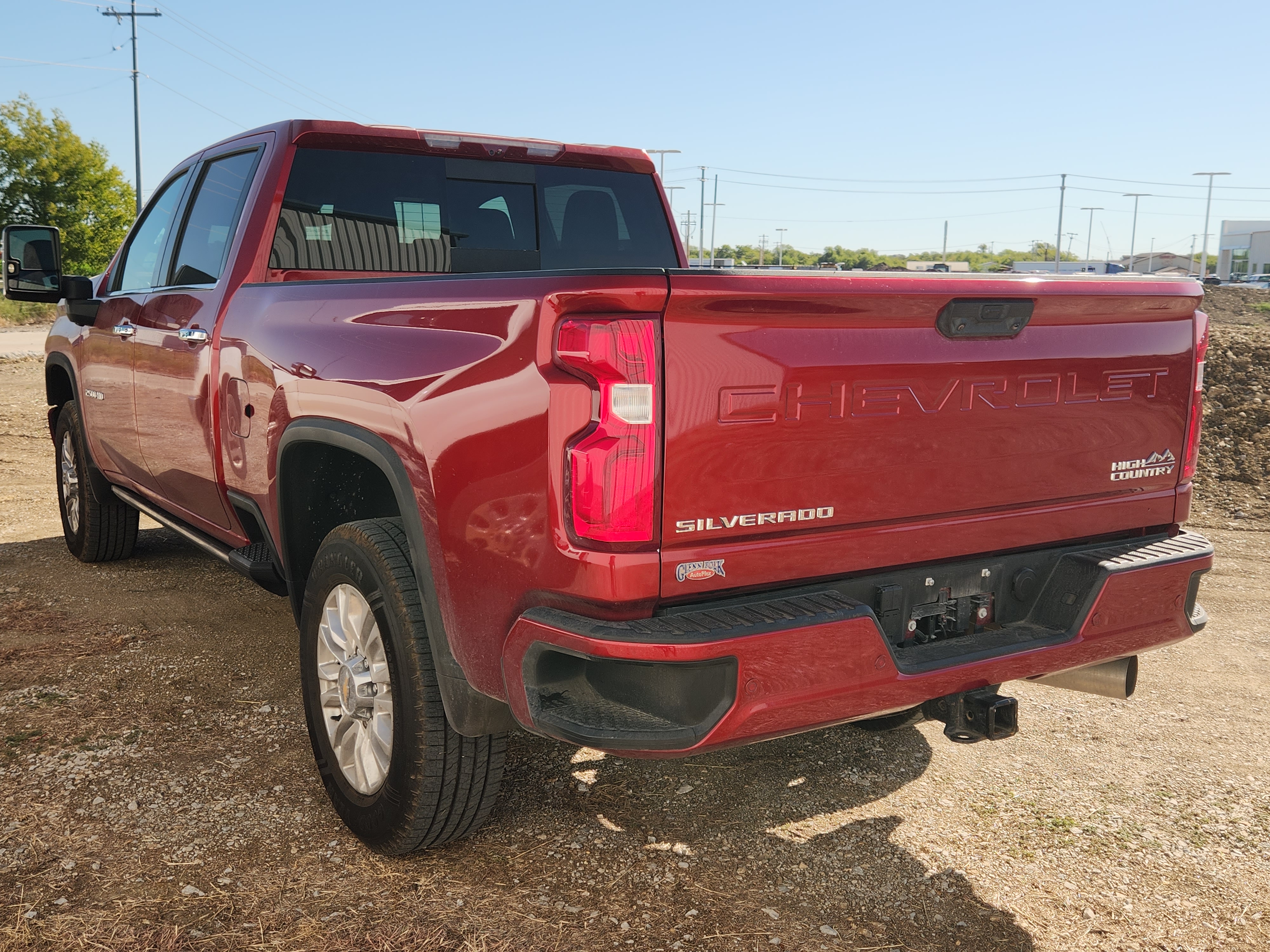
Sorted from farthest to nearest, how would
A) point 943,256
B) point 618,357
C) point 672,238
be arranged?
point 943,256 → point 672,238 → point 618,357

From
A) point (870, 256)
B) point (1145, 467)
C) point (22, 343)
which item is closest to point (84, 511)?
point (1145, 467)

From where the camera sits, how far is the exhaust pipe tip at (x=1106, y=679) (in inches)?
123

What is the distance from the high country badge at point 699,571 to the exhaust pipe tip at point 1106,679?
1288 millimetres

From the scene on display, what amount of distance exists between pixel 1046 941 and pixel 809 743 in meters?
1.26

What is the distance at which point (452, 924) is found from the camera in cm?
275

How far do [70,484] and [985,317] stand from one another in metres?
5.47

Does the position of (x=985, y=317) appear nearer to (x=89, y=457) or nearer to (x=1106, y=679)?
(x=1106, y=679)

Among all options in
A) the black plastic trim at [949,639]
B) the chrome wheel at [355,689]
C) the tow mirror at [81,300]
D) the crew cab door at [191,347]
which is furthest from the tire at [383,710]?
the tow mirror at [81,300]

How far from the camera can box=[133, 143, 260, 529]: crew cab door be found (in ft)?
13.1

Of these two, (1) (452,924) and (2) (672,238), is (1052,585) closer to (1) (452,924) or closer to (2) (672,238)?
(1) (452,924)

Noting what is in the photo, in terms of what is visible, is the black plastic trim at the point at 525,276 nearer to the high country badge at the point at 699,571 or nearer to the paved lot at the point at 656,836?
the high country badge at the point at 699,571

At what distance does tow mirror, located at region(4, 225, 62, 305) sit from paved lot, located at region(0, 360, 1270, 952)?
179 cm

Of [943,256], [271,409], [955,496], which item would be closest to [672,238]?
[271,409]

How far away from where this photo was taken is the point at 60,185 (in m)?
38.1
